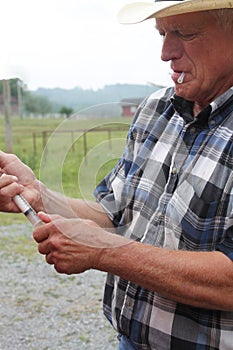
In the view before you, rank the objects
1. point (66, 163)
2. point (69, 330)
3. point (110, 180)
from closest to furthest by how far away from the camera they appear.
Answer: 1. point (66, 163)
2. point (110, 180)
3. point (69, 330)

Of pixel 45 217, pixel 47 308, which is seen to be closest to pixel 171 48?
pixel 45 217

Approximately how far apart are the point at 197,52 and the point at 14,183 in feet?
2.22

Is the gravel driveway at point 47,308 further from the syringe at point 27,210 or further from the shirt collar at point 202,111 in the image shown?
the shirt collar at point 202,111

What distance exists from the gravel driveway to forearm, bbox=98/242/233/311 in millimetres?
2872

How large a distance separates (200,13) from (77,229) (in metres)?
0.67

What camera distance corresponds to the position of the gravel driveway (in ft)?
14.1

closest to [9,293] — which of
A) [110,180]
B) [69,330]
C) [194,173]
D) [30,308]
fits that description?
[30,308]

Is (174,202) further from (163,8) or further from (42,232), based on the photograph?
(163,8)

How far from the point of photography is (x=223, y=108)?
1.58 m

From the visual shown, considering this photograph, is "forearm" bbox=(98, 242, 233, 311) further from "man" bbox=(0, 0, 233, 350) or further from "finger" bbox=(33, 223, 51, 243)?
"finger" bbox=(33, 223, 51, 243)

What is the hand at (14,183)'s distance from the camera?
1.71m

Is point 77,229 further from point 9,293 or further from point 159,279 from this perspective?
point 9,293

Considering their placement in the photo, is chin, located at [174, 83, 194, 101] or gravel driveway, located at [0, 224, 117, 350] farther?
gravel driveway, located at [0, 224, 117, 350]

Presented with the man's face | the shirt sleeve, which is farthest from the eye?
the shirt sleeve
